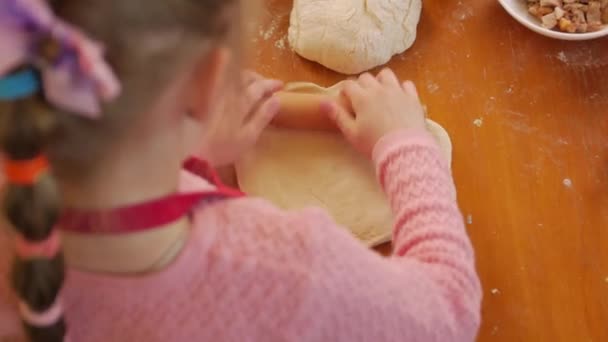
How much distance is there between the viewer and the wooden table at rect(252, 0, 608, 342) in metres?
0.83

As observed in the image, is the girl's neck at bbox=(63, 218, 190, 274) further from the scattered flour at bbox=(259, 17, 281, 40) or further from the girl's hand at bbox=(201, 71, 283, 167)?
the scattered flour at bbox=(259, 17, 281, 40)

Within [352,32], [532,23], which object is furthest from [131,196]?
[532,23]

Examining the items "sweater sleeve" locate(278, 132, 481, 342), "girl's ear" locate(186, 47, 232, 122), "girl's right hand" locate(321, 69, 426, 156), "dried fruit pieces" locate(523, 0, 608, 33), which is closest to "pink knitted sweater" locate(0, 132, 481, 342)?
"sweater sleeve" locate(278, 132, 481, 342)

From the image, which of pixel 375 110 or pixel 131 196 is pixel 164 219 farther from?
pixel 375 110

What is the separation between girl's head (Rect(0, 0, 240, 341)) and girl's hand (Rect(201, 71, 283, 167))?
335mm

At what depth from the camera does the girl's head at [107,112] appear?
1.34 feet

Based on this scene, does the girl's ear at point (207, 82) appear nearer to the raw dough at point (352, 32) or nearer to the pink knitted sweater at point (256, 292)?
the pink knitted sweater at point (256, 292)

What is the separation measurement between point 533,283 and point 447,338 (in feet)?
0.65

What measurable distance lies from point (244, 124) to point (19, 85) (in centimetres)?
51

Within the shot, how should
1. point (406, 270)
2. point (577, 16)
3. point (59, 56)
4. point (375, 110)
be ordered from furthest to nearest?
point (577, 16)
point (375, 110)
point (406, 270)
point (59, 56)

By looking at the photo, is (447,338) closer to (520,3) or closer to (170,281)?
(170,281)

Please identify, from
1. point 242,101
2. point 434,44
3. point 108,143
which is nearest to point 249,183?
point 242,101

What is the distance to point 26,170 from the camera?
433 mm

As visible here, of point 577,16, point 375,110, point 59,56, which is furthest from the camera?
point 577,16
